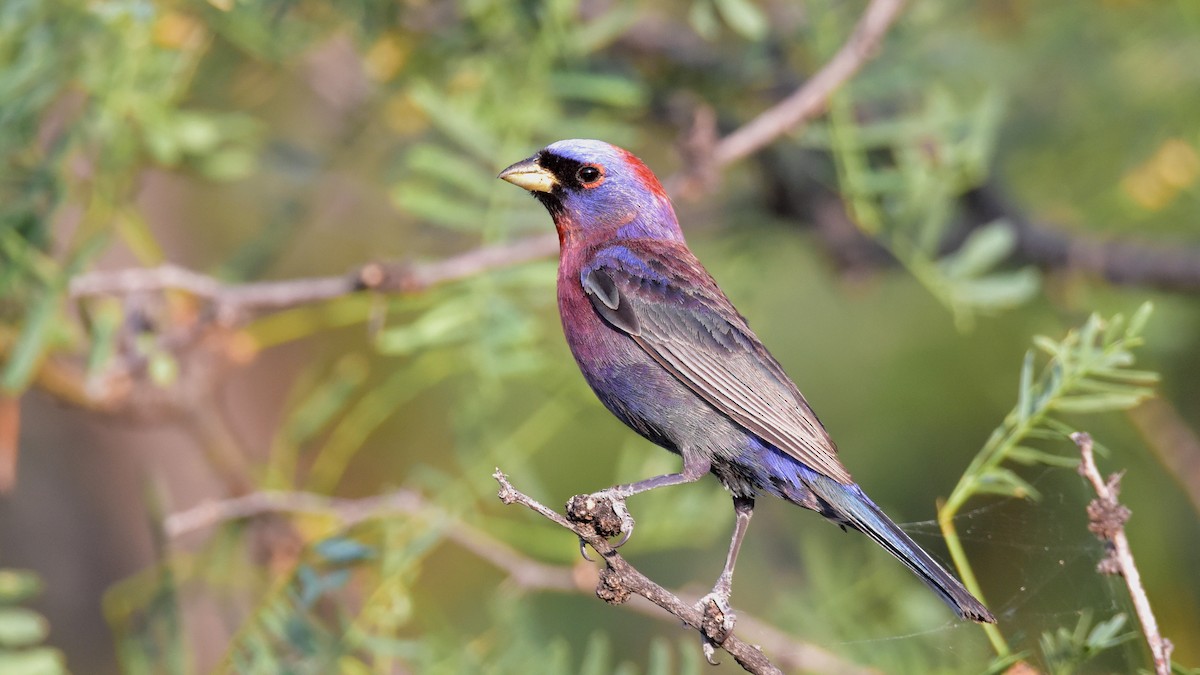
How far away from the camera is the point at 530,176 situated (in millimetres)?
2939

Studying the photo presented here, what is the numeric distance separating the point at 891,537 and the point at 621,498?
1.74 ft

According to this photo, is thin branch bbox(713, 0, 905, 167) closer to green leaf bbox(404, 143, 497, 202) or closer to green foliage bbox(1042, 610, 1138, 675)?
green leaf bbox(404, 143, 497, 202)

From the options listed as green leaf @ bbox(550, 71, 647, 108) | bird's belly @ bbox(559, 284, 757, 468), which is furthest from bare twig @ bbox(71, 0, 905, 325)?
bird's belly @ bbox(559, 284, 757, 468)

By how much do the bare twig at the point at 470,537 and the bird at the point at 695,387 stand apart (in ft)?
2.85

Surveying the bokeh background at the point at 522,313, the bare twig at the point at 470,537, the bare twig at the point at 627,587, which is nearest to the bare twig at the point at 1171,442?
the bokeh background at the point at 522,313

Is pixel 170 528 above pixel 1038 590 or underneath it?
underneath

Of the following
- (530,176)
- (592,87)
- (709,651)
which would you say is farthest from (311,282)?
(709,651)

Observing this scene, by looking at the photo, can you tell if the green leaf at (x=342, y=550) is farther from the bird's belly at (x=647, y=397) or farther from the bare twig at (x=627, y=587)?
the bare twig at (x=627, y=587)

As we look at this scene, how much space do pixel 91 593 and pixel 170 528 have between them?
271 centimetres

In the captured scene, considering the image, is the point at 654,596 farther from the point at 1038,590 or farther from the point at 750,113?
the point at 750,113

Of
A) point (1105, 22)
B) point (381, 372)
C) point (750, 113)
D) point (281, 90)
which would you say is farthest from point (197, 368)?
point (1105, 22)

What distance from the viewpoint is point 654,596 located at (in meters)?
2.00

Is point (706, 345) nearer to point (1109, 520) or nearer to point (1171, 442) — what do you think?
point (1109, 520)

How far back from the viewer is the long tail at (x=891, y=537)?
2.14 metres
